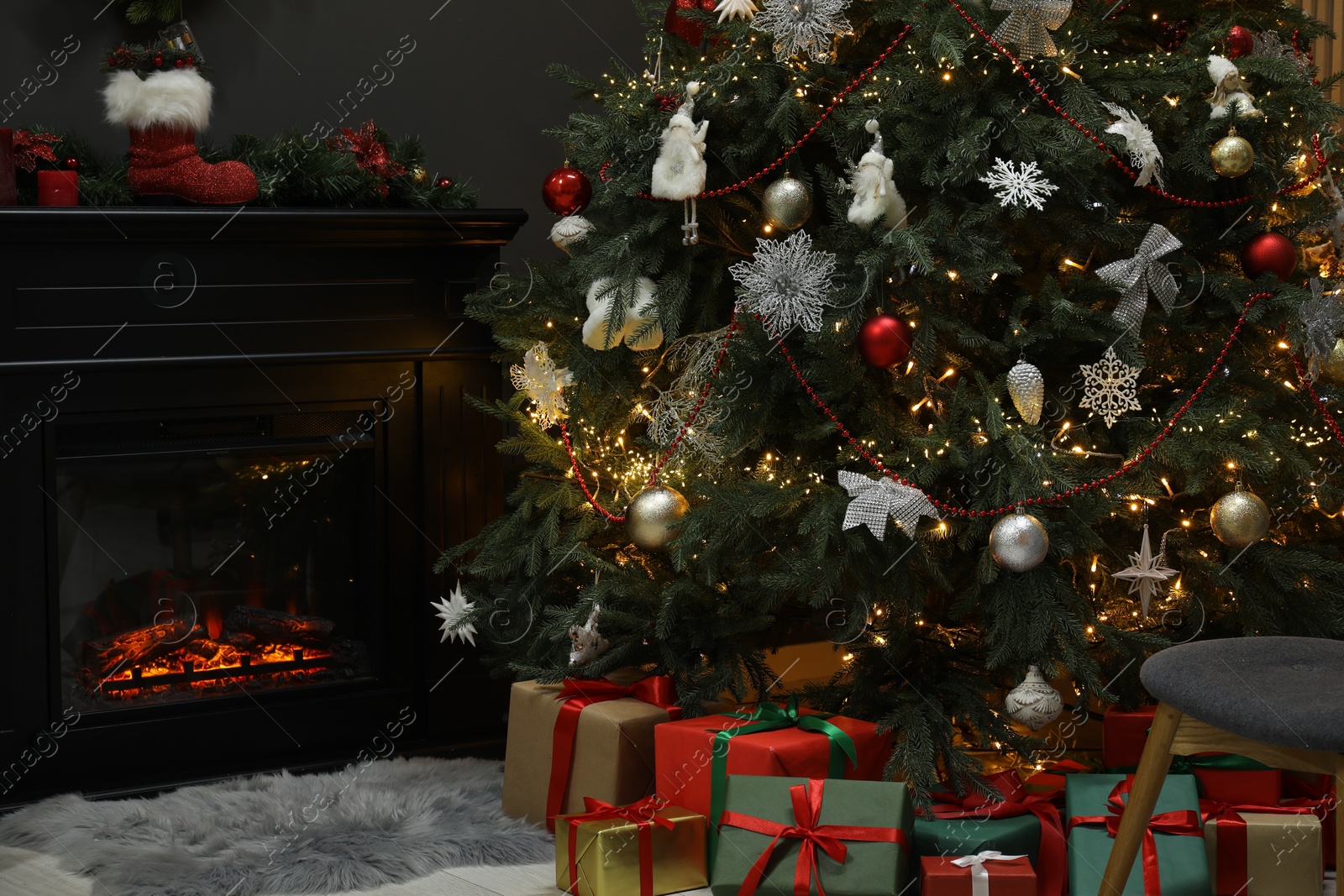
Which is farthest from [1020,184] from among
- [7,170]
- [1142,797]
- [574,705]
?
[7,170]

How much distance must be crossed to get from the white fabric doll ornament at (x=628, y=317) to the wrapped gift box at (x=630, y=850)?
0.74m

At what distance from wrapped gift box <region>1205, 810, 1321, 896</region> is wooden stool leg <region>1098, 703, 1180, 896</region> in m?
0.27

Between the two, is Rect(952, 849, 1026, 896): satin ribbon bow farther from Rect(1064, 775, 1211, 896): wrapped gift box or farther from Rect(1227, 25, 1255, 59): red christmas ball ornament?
Rect(1227, 25, 1255, 59): red christmas ball ornament

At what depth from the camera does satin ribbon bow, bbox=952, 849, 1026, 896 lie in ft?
5.83

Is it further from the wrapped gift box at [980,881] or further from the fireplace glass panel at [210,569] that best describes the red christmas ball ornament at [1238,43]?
the fireplace glass panel at [210,569]

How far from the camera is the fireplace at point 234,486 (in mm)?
2314

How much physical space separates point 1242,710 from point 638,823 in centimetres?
88

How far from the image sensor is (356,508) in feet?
8.57

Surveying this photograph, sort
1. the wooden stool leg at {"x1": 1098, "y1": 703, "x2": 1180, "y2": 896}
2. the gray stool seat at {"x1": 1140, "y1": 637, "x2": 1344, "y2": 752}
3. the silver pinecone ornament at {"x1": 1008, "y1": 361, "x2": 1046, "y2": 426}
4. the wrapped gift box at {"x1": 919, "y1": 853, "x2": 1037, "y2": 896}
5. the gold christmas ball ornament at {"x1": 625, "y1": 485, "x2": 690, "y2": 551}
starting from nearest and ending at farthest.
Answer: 1. the gray stool seat at {"x1": 1140, "y1": 637, "x2": 1344, "y2": 752}
2. the wooden stool leg at {"x1": 1098, "y1": 703, "x2": 1180, "y2": 896}
3. the wrapped gift box at {"x1": 919, "y1": 853, "x2": 1037, "y2": 896}
4. the silver pinecone ornament at {"x1": 1008, "y1": 361, "x2": 1046, "y2": 426}
5. the gold christmas ball ornament at {"x1": 625, "y1": 485, "x2": 690, "y2": 551}

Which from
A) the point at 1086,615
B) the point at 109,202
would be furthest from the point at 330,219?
the point at 1086,615

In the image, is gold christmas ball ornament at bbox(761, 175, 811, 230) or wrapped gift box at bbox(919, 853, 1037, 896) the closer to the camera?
wrapped gift box at bbox(919, 853, 1037, 896)

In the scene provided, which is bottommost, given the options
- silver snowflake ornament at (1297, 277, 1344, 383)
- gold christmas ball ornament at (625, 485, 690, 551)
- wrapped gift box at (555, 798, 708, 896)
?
wrapped gift box at (555, 798, 708, 896)

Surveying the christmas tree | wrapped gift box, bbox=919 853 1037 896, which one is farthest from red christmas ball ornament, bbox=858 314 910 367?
wrapped gift box, bbox=919 853 1037 896

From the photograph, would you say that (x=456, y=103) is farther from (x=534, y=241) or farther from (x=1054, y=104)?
(x=1054, y=104)
